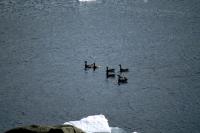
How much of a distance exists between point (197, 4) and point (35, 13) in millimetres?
28408

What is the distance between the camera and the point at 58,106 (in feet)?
96.2

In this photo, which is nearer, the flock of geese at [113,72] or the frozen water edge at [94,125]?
the frozen water edge at [94,125]

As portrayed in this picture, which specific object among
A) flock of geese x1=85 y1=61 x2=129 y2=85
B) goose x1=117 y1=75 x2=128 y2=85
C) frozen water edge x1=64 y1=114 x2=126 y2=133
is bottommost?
frozen water edge x1=64 y1=114 x2=126 y2=133

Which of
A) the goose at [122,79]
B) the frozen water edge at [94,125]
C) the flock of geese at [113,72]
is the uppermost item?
the flock of geese at [113,72]

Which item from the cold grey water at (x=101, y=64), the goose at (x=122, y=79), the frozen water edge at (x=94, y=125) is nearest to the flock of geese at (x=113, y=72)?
the goose at (x=122, y=79)

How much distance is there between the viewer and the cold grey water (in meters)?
28.2

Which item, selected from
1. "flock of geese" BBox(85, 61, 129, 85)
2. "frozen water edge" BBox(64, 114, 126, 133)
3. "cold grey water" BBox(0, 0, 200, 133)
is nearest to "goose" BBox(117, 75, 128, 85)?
"flock of geese" BBox(85, 61, 129, 85)

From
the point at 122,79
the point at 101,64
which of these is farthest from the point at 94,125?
the point at 101,64

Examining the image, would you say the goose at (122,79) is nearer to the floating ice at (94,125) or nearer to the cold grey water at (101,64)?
the cold grey water at (101,64)

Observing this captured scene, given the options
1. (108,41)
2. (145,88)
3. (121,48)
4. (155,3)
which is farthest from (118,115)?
(155,3)

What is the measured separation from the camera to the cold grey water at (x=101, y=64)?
2820 cm

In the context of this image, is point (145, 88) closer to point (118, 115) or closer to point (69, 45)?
point (118, 115)

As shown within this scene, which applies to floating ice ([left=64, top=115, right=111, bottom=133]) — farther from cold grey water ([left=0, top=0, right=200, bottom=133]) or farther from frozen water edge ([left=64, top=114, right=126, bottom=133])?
cold grey water ([left=0, top=0, right=200, bottom=133])

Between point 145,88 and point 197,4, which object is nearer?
point 145,88
